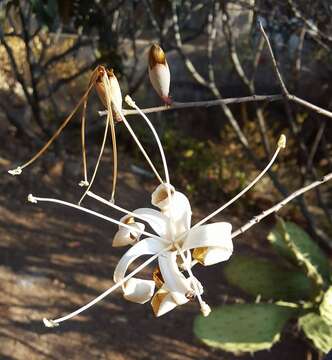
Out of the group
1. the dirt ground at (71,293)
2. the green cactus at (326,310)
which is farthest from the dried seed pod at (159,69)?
the dirt ground at (71,293)

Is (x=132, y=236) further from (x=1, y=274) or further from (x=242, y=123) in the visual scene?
(x=242, y=123)

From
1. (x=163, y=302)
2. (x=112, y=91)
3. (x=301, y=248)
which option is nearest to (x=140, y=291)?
(x=163, y=302)

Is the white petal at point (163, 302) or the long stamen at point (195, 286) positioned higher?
the long stamen at point (195, 286)

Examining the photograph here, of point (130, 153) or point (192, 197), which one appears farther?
point (130, 153)

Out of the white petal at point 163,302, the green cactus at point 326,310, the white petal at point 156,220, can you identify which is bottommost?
the green cactus at point 326,310

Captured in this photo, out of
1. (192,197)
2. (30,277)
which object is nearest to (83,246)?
(30,277)

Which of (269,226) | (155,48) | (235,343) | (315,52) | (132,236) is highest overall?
(155,48)

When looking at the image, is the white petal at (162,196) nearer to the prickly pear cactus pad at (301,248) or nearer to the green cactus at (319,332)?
the green cactus at (319,332)

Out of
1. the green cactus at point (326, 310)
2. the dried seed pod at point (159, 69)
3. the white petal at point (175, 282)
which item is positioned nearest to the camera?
the white petal at point (175, 282)
